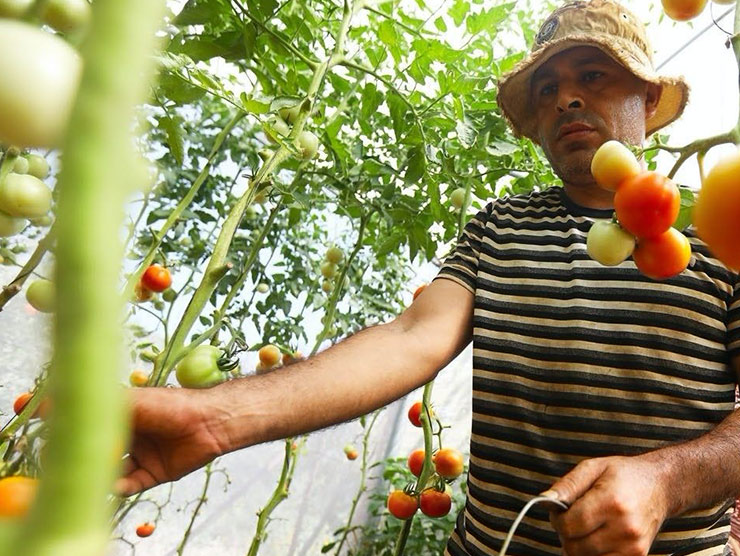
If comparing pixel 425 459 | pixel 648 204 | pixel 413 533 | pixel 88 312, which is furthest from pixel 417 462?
pixel 88 312

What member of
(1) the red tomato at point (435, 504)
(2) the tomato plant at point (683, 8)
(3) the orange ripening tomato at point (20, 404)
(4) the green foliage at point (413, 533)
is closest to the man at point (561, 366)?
(1) the red tomato at point (435, 504)

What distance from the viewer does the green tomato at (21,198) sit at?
43 centimetres

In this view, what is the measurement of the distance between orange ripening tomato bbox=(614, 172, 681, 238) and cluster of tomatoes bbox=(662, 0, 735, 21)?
0.11m

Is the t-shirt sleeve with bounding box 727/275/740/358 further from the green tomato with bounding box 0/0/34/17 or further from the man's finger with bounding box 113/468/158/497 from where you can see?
the green tomato with bounding box 0/0/34/17

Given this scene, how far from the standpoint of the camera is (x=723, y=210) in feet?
0.66

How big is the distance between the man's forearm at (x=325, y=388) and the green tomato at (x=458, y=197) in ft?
1.31

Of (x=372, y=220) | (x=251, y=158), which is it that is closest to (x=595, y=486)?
(x=372, y=220)

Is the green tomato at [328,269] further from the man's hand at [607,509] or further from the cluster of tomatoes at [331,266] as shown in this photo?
the man's hand at [607,509]

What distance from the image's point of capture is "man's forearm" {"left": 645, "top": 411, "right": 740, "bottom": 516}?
0.59 metres

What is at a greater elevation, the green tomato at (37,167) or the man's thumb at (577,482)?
the green tomato at (37,167)

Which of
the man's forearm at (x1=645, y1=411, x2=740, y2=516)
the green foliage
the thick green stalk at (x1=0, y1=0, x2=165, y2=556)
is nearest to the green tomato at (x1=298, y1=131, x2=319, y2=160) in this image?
the man's forearm at (x1=645, y1=411, x2=740, y2=516)

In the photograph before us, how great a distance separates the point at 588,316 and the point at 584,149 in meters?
0.27

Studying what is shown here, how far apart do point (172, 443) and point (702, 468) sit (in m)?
0.55

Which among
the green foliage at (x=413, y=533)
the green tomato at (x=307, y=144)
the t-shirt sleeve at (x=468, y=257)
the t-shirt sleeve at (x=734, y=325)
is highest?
the green tomato at (x=307, y=144)
